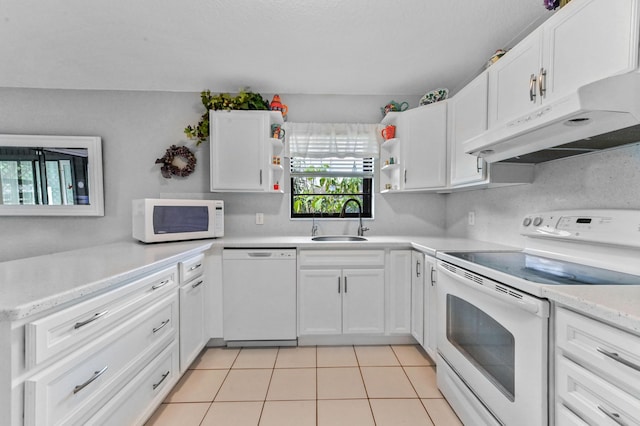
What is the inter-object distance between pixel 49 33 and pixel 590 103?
299 centimetres

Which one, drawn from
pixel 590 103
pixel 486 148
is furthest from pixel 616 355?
pixel 486 148

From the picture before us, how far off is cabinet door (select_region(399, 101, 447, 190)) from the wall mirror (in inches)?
115

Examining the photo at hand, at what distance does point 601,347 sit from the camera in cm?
74

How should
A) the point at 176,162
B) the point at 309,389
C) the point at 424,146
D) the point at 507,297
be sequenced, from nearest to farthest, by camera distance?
1. the point at 507,297
2. the point at 309,389
3. the point at 424,146
4. the point at 176,162

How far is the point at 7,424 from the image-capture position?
0.74 metres

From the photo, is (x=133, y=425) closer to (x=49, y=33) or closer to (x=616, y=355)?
(x=616, y=355)

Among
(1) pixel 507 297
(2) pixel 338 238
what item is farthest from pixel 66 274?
(2) pixel 338 238

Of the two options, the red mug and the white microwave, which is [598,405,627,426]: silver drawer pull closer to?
the red mug

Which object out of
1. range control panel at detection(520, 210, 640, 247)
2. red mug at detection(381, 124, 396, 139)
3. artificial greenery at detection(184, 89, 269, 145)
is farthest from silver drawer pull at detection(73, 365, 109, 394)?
red mug at detection(381, 124, 396, 139)

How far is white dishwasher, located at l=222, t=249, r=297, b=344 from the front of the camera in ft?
6.95

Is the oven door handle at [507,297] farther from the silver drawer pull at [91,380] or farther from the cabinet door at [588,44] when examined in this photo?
the silver drawer pull at [91,380]

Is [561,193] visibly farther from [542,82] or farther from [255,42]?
[255,42]

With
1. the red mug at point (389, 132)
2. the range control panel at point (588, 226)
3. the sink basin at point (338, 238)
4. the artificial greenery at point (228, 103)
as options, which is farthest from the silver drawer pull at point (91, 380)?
the red mug at point (389, 132)

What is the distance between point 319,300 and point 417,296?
2.56ft
